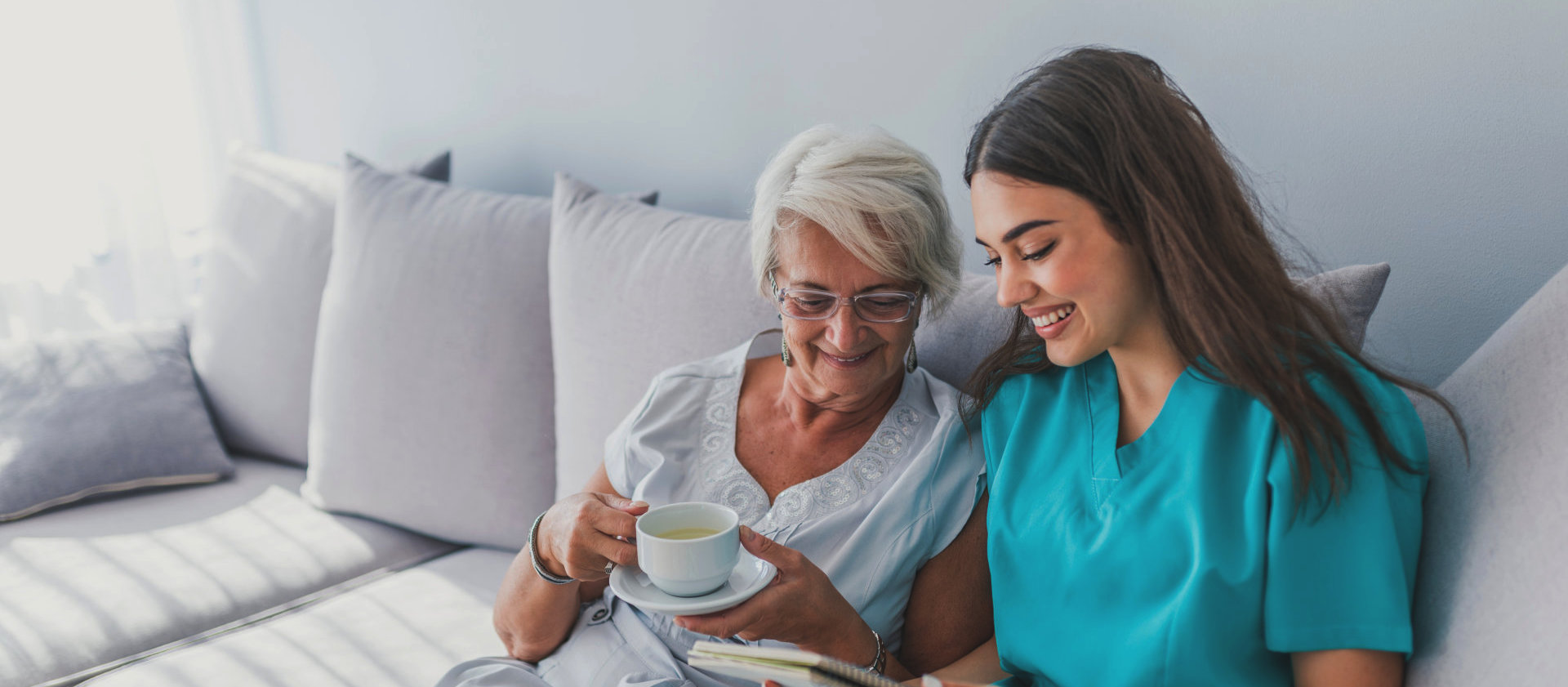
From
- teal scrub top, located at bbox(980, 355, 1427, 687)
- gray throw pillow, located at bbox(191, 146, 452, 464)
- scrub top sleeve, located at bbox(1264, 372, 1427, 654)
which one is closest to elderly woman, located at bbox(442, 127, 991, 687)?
teal scrub top, located at bbox(980, 355, 1427, 687)

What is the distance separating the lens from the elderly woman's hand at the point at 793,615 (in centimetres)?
106

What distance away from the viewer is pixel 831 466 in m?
1.37

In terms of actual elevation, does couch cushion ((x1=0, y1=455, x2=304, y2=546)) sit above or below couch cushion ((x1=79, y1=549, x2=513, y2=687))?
below

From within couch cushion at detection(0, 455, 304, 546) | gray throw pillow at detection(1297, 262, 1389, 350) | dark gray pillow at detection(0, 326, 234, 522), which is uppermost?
gray throw pillow at detection(1297, 262, 1389, 350)

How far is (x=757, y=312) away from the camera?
62.5 inches

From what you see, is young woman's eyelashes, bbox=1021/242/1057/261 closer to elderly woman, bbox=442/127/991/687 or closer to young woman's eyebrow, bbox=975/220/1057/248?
young woman's eyebrow, bbox=975/220/1057/248

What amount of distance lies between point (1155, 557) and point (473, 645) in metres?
1.07

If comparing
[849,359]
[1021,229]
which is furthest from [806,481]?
[1021,229]

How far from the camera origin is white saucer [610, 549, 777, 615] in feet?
3.26

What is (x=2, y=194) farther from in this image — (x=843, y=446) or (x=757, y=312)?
(x=843, y=446)

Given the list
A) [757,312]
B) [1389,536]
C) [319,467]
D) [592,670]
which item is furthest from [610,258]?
[1389,536]

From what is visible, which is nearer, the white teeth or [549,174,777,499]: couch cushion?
the white teeth

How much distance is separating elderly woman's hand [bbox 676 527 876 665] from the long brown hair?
0.48 meters

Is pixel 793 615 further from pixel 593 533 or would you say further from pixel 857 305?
pixel 857 305
